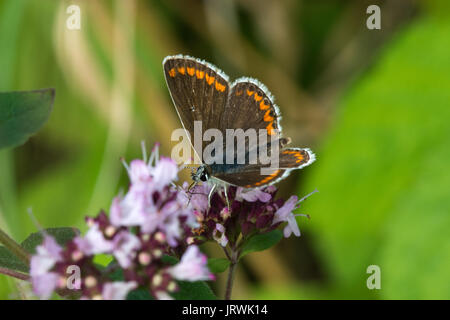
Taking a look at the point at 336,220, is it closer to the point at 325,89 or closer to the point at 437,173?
the point at 437,173

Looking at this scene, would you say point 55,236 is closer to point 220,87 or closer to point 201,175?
point 201,175

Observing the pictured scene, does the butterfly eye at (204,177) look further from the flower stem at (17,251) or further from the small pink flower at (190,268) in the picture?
the flower stem at (17,251)

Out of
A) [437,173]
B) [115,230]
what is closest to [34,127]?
[115,230]

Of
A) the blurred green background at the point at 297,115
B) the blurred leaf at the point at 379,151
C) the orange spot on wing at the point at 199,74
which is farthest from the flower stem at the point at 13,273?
the blurred leaf at the point at 379,151

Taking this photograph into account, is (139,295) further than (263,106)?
No

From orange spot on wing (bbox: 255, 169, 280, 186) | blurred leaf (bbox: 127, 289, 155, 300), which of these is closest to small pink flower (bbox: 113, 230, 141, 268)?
blurred leaf (bbox: 127, 289, 155, 300)

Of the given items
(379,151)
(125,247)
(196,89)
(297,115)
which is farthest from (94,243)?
(297,115)

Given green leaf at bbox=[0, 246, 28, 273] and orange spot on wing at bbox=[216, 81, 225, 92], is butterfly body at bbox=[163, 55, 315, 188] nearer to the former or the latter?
orange spot on wing at bbox=[216, 81, 225, 92]
